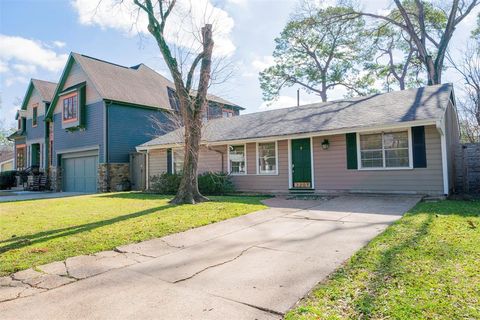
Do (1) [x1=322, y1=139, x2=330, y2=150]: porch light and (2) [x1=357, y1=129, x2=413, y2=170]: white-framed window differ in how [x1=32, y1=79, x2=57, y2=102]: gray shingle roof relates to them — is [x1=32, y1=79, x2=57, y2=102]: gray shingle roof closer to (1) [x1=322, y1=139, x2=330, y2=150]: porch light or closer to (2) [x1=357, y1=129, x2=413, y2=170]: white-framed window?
(1) [x1=322, y1=139, x2=330, y2=150]: porch light

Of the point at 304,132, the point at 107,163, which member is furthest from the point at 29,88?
the point at 304,132

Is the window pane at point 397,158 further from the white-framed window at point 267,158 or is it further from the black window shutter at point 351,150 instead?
the white-framed window at point 267,158

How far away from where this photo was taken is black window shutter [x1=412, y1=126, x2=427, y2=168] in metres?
8.91

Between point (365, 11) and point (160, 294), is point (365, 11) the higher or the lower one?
the higher one

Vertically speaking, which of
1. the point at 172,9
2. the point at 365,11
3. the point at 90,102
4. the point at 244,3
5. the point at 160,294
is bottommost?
the point at 160,294

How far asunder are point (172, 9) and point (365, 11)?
14705 mm

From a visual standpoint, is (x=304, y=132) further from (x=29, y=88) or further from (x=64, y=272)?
(x=29, y=88)

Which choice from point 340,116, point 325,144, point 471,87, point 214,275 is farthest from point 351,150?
point 471,87

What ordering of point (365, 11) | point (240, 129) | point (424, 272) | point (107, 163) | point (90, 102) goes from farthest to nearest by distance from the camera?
point (365, 11)
point (90, 102)
point (107, 163)
point (240, 129)
point (424, 272)

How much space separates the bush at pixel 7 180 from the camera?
21.3m

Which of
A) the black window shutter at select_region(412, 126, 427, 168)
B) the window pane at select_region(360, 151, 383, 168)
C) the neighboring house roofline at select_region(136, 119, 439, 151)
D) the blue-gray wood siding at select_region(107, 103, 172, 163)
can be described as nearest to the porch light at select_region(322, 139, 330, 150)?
the neighboring house roofline at select_region(136, 119, 439, 151)

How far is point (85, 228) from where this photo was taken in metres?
5.91

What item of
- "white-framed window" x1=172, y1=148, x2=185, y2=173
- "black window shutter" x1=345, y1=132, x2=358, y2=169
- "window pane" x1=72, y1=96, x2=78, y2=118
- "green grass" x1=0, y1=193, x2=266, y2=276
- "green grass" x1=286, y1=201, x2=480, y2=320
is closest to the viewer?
"green grass" x1=286, y1=201, x2=480, y2=320

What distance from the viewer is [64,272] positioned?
3607 millimetres
